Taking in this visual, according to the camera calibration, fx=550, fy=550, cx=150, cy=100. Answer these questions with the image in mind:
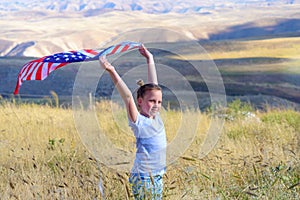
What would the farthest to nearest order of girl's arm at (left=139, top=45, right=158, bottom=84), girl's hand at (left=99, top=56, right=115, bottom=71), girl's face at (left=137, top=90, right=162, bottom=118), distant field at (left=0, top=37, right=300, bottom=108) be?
distant field at (left=0, top=37, right=300, bottom=108) → girl's arm at (left=139, top=45, right=158, bottom=84) → girl's face at (left=137, top=90, right=162, bottom=118) → girl's hand at (left=99, top=56, right=115, bottom=71)

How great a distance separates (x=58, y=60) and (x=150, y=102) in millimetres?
740

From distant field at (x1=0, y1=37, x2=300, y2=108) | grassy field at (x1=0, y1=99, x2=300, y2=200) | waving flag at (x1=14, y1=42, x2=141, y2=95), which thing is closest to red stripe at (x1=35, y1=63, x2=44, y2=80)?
waving flag at (x1=14, y1=42, x2=141, y2=95)

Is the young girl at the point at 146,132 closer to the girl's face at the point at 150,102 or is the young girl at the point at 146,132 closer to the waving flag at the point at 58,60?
the girl's face at the point at 150,102

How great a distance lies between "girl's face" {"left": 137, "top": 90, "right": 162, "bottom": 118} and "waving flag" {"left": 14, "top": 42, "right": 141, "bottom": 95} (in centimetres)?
46

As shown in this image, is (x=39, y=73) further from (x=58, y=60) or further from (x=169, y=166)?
(x=169, y=166)

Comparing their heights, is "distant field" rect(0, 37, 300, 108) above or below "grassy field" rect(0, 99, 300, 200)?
below

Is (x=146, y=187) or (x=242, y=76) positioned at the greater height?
(x=146, y=187)

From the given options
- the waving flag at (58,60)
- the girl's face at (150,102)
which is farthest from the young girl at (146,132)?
the waving flag at (58,60)

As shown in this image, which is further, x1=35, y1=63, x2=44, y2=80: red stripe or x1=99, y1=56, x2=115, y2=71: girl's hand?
x1=35, y1=63, x2=44, y2=80: red stripe

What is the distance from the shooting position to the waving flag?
3.96 metres

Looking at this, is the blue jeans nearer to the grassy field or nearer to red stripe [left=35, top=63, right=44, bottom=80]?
the grassy field

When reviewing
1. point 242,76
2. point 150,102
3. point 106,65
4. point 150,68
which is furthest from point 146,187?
point 242,76

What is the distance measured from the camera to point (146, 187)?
11.8 feet

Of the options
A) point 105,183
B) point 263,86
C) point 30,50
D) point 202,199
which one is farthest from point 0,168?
point 30,50
